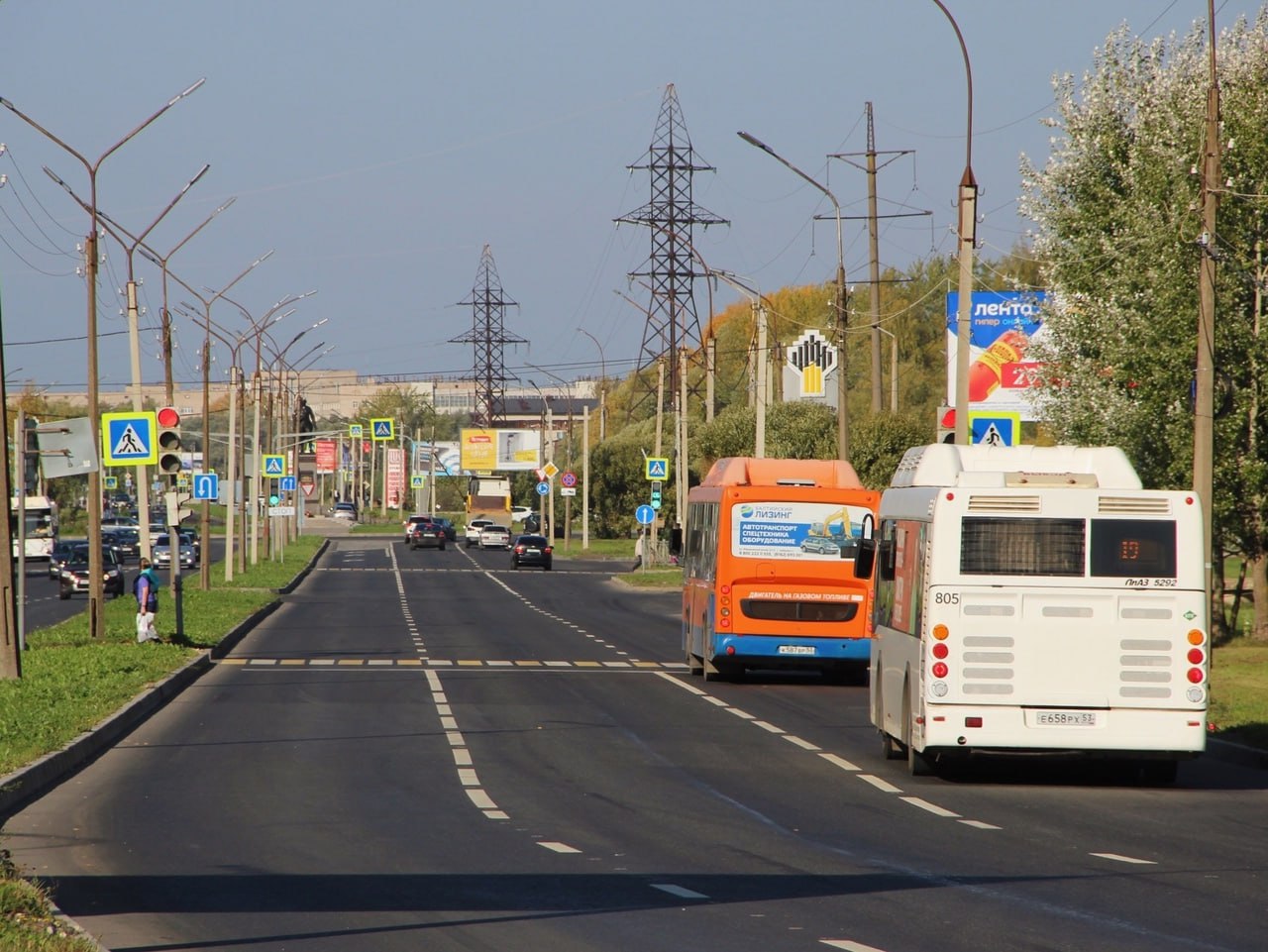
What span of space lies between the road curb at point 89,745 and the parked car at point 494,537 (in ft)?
252

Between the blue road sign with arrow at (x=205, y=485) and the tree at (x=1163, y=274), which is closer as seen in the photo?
the tree at (x=1163, y=274)

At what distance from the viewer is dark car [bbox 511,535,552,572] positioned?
7769cm

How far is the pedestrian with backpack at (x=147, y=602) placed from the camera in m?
28.9

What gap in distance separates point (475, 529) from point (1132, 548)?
95.1 m

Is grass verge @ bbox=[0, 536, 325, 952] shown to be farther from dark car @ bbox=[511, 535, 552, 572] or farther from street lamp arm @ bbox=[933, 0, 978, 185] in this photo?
dark car @ bbox=[511, 535, 552, 572]

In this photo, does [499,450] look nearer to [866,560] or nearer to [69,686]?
[69,686]

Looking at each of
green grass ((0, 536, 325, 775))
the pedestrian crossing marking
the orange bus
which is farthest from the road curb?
the orange bus

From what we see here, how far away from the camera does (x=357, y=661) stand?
99.0 feet

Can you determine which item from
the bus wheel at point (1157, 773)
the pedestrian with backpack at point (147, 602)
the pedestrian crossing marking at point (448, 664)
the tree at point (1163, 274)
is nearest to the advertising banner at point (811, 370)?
the tree at point (1163, 274)

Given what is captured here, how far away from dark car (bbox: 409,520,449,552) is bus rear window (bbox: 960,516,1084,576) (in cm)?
8941

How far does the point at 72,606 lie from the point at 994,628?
130ft

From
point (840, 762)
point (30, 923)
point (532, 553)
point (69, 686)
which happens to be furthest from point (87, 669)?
point (532, 553)

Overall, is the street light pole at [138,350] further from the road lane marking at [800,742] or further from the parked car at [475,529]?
the parked car at [475,529]

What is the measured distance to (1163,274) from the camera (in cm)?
2828
